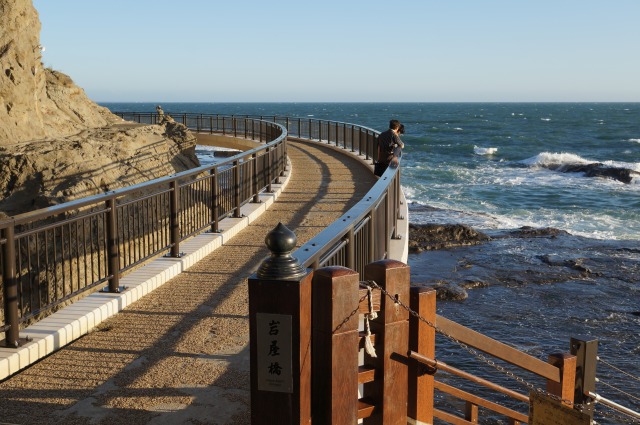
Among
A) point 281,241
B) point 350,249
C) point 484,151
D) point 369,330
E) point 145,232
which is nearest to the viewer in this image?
point 281,241

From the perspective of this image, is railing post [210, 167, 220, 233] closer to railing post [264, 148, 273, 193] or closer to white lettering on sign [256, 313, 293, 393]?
railing post [264, 148, 273, 193]

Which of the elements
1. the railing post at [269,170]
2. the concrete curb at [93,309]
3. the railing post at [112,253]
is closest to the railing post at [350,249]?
the concrete curb at [93,309]

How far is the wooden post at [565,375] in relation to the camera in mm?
5336

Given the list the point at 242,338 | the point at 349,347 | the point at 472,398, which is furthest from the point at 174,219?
the point at 349,347

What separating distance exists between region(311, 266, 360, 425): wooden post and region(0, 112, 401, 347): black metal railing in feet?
1.05

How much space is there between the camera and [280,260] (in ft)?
12.7

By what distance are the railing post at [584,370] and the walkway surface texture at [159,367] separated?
7.74 feet

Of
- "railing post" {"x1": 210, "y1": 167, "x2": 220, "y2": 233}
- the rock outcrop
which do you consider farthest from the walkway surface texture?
the rock outcrop

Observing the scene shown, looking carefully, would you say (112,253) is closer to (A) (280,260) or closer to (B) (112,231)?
(B) (112,231)

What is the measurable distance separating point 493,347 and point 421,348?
1.75 ft

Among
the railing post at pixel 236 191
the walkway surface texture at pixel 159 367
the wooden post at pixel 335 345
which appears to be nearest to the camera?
the wooden post at pixel 335 345

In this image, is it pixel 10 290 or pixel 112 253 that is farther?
pixel 112 253

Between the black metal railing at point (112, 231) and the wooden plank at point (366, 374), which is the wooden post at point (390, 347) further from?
the black metal railing at point (112, 231)

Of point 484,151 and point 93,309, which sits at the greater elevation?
point 93,309
